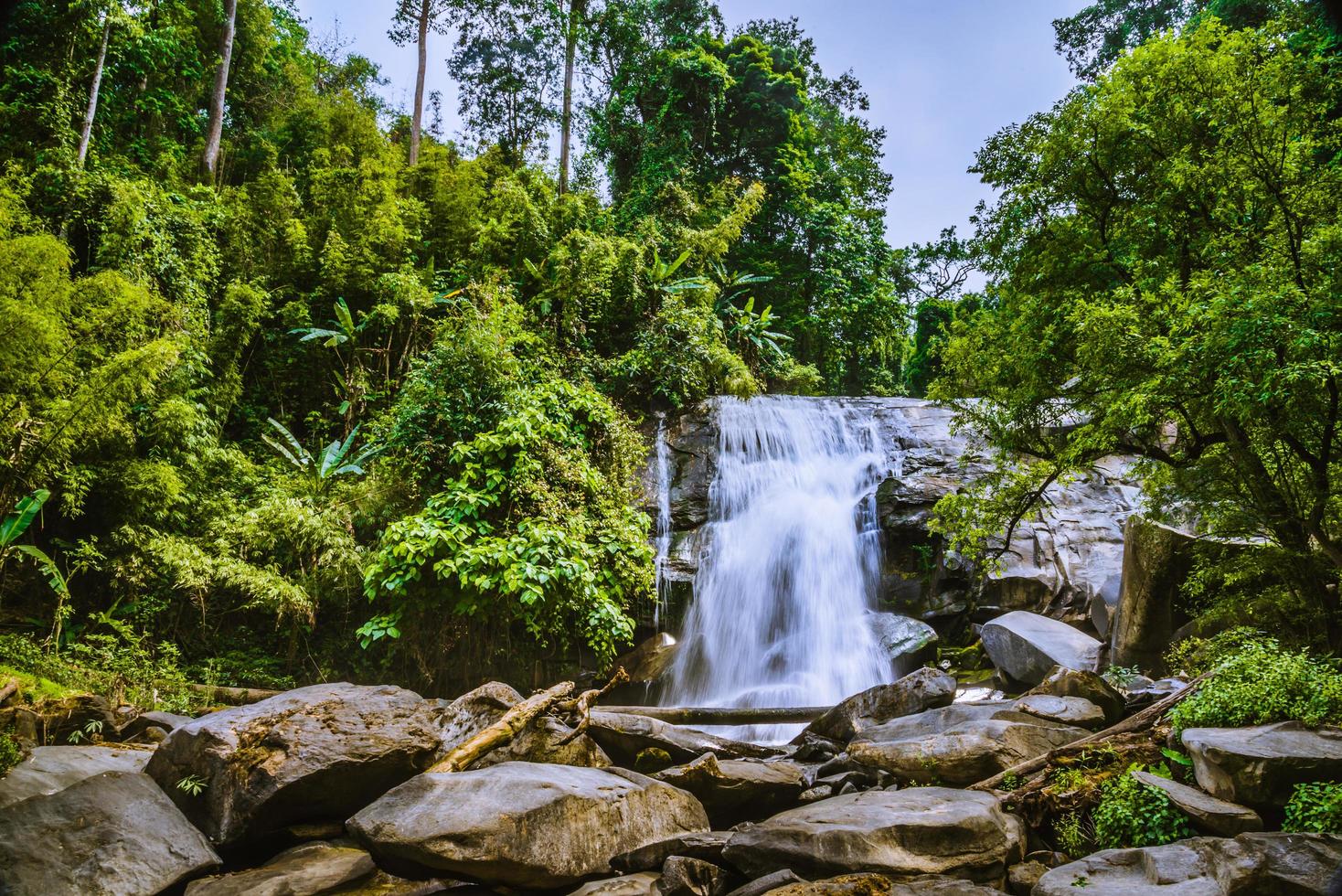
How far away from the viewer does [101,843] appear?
13.9 feet

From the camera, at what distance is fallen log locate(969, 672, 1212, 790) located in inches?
208

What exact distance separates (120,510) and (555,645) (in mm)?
6187

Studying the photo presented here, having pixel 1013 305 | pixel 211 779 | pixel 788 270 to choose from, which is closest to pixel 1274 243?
pixel 1013 305

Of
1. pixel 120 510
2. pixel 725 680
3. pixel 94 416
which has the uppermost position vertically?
pixel 94 416

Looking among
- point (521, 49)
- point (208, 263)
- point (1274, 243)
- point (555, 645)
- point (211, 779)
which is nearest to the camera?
point (211, 779)

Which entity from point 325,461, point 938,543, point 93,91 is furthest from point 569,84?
point 938,543

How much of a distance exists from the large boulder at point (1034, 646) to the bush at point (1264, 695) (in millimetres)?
2683

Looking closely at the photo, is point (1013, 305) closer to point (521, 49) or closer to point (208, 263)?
point (208, 263)

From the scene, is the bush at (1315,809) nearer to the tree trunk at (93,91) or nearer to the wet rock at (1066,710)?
the wet rock at (1066,710)

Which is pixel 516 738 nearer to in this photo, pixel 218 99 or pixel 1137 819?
pixel 1137 819

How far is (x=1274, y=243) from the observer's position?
567 centimetres

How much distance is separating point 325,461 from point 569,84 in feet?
55.8

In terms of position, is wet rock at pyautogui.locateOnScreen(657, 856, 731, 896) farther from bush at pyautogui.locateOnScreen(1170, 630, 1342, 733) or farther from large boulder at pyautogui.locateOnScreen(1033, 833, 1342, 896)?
bush at pyautogui.locateOnScreen(1170, 630, 1342, 733)

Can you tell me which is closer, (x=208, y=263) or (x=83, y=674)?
(x=83, y=674)
